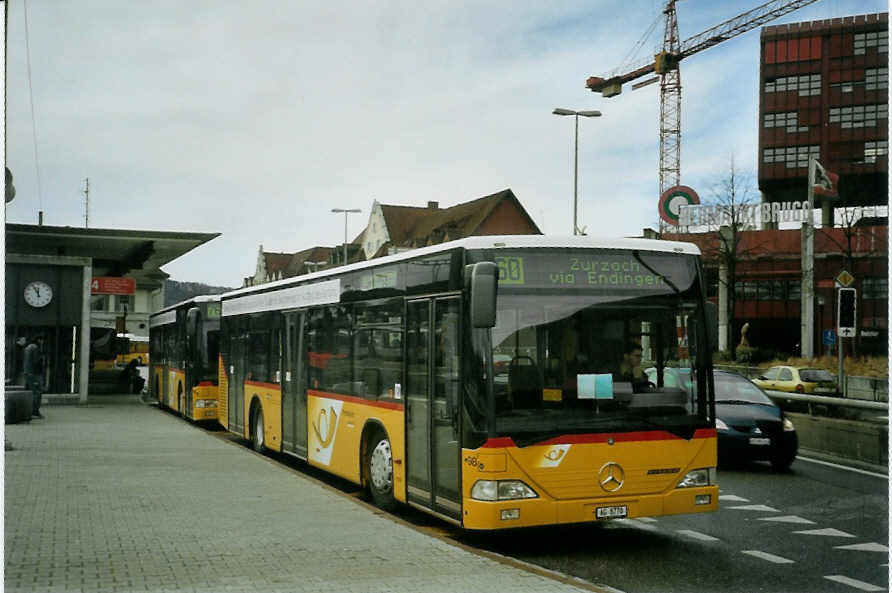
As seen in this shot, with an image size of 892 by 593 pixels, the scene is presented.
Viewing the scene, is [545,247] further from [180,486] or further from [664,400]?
[180,486]

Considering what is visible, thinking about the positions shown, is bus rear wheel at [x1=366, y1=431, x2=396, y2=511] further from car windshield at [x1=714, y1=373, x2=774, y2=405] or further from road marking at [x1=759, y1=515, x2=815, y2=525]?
car windshield at [x1=714, y1=373, x2=774, y2=405]

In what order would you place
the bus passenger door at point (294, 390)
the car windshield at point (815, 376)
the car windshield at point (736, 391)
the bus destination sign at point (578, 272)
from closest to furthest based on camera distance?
the bus destination sign at point (578, 272) < the bus passenger door at point (294, 390) < the car windshield at point (736, 391) < the car windshield at point (815, 376)

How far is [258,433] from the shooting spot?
17906mm

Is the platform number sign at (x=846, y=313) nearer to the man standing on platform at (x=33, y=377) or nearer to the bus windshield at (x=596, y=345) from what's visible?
the bus windshield at (x=596, y=345)

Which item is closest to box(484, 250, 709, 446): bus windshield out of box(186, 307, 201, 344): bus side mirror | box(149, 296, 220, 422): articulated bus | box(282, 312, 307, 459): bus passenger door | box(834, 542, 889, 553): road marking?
box(834, 542, 889, 553): road marking

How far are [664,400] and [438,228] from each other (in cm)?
8360

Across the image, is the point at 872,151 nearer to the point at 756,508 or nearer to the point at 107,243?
the point at 107,243

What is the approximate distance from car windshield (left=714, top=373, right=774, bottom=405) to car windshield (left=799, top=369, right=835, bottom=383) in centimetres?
2213

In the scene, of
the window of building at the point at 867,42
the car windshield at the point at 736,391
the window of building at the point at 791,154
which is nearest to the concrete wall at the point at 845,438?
the car windshield at the point at 736,391

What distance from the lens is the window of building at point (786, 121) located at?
276 feet

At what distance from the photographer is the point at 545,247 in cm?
958

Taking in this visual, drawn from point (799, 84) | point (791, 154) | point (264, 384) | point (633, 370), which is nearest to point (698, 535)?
point (633, 370)

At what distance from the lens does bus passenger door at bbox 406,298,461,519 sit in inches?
379

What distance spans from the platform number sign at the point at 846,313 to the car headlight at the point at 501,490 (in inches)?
507
